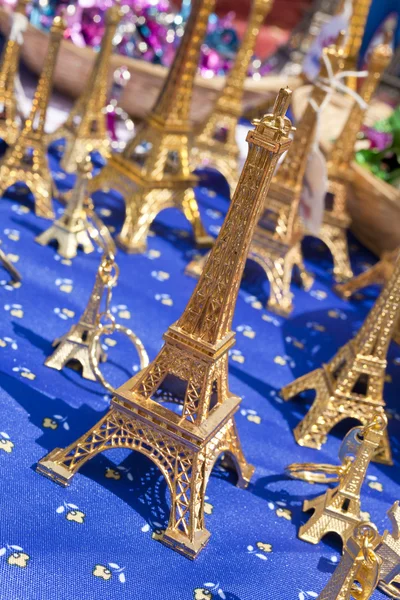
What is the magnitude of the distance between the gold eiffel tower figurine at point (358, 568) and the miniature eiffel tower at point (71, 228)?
Result: 4.95ft

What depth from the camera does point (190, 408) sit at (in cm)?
175

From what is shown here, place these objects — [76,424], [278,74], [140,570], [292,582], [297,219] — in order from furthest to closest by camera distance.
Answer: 1. [278,74]
2. [297,219]
3. [76,424]
4. [292,582]
5. [140,570]

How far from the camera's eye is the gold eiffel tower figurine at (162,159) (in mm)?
2930

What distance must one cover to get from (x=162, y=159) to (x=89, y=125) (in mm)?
504

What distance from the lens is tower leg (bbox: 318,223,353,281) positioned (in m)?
3.43

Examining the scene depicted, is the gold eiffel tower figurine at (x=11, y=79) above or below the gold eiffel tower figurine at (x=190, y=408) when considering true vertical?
above

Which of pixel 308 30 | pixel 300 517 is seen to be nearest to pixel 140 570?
pixel 300 517

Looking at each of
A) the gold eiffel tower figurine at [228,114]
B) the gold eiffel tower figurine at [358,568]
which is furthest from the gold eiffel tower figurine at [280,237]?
the gold eiffel tower figurine at [358,568]

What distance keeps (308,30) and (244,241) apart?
14.8 ft

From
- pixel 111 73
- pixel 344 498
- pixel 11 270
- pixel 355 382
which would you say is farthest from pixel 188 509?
pixel 111 73

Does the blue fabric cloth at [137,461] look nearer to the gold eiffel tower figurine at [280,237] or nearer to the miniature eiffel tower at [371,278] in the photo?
the gold eiffel tower figurine at [280,237]

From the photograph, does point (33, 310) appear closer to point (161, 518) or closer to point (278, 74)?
point (161, 518)

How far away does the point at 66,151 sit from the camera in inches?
133

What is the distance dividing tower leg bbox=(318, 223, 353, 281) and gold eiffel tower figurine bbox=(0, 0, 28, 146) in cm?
129
